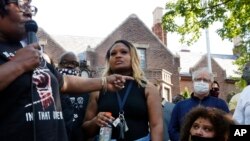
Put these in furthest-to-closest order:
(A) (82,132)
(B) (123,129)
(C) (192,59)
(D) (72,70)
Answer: (C) (192,59) → (D) (72,70) → (A) (82,132) → (B) (123,129)

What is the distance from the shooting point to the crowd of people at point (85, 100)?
245 cm

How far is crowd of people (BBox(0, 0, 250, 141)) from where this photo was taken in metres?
2.45

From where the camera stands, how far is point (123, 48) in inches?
169

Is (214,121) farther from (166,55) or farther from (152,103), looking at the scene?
(166,55)

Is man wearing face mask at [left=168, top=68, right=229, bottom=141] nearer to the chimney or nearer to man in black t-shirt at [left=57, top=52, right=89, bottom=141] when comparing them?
man in black t-shirt at [left=57, top=52, right=89, bottom=141]

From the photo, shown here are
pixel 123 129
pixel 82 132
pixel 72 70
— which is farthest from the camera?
pixel 72 70

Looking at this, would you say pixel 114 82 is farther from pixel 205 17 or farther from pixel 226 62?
pixel 226 62

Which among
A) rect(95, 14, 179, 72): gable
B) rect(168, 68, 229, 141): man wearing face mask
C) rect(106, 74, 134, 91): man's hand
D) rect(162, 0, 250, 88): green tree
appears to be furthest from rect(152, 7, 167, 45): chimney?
rect(106, 74, 134, 91): man's hand

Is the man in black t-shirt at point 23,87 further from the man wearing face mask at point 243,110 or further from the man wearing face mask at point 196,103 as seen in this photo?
the man wearing face mask at point 243,110

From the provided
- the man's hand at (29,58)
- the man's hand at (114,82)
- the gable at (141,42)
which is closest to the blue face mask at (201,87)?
the man's hand at (114,82)

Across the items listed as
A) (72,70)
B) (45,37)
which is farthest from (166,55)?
(72,70)

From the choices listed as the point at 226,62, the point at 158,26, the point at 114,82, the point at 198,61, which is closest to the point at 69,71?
the point at 114,82

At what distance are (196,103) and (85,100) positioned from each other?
1.61 metres

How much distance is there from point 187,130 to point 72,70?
201 centimetres
